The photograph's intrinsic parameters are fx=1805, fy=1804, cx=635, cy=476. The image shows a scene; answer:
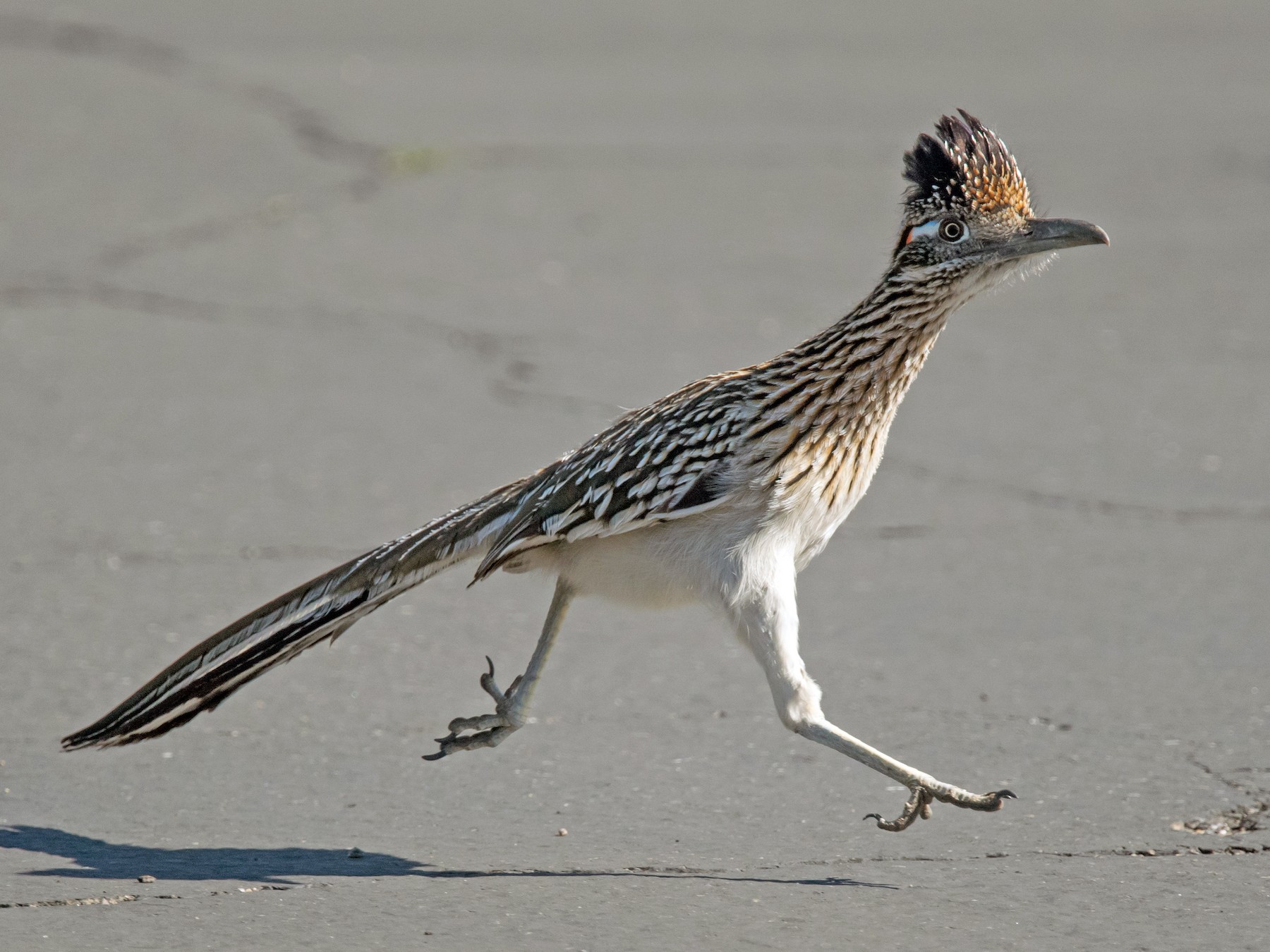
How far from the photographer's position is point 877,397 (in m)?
5.19

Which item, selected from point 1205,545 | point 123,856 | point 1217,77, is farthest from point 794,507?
point 1217,77

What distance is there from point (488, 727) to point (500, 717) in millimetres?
71

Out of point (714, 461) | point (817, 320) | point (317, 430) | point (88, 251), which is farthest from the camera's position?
point (88, 251)

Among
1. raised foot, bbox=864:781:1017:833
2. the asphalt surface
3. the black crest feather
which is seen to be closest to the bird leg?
the asphalt surface

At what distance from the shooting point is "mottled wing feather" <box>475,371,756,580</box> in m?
5.04

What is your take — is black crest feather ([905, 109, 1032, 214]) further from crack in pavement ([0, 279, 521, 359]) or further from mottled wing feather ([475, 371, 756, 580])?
crack in pavement ([0, 279, 521, 359])

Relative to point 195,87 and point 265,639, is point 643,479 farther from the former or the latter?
point 195,87

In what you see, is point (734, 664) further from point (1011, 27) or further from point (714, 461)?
point (1011, 27)

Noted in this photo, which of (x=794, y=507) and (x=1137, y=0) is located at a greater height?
(x=1137, y=0)

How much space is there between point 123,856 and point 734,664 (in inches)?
93.1

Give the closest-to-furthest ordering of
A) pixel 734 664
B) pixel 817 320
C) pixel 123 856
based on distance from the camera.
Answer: pixel 123 856 → pixel 734 664 → pixel 817 320

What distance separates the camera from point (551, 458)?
809 centimetres

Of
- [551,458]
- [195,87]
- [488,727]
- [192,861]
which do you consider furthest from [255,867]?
[195,87]

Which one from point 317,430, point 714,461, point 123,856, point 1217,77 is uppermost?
point 1217,77
